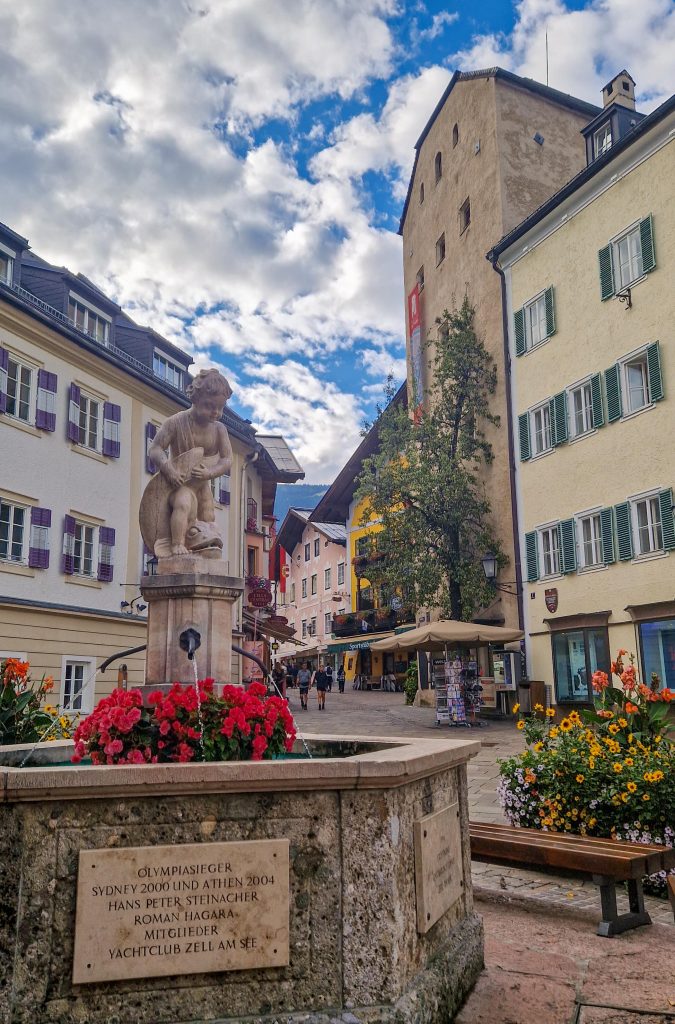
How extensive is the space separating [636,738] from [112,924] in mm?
4933

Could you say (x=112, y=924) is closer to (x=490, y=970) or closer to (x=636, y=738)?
(x=490, y=970)

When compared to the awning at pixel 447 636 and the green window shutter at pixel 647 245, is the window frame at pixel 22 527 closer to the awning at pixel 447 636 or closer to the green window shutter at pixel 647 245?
the awning at pixel 447 636

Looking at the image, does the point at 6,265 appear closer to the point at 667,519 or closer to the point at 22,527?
the point at 22,527

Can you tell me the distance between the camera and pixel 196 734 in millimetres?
4070

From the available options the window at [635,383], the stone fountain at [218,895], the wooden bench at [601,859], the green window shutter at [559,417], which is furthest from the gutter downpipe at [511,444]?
the stone fountain at [218,895]

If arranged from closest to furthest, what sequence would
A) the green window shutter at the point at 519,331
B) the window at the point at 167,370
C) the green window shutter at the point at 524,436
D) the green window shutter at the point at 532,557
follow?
1. the green window shutter at the point at 532,557
2. the green window shutter at the point at 524,436
3. the green window shutter at the point at 519,331
4. the window at the point at 167,370

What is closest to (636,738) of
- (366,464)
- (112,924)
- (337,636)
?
(112,924)

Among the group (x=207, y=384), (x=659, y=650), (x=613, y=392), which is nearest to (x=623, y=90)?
(x=613, y=392)

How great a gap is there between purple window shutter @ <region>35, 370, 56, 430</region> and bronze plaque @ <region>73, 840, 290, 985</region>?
744 inches

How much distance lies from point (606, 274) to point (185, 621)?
1707cm

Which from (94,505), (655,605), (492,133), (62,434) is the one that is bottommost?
(655,605)

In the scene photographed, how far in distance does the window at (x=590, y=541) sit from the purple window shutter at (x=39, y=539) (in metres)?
13.0

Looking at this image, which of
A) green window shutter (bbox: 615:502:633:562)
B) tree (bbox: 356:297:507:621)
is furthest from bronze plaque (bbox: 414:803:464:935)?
tree (bbox: 356:297:507:621)

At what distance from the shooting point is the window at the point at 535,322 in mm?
23922
